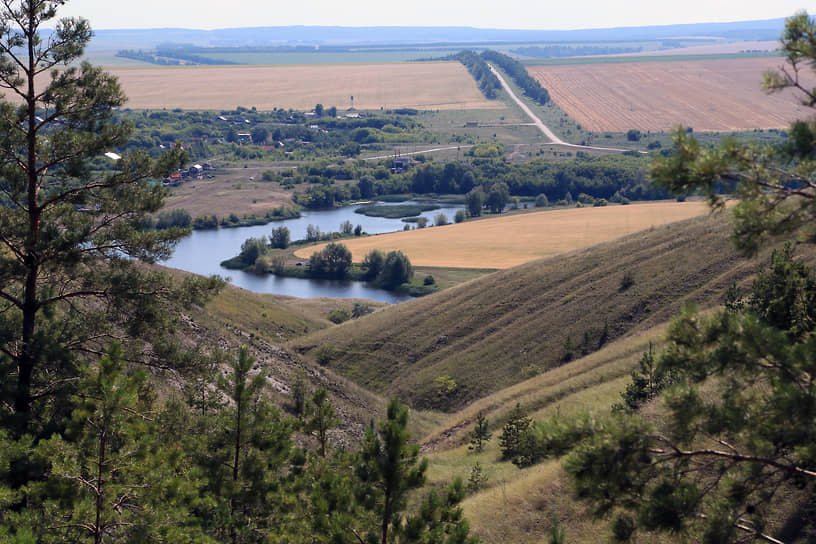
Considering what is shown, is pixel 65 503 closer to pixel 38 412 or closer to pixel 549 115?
pixel 38 412

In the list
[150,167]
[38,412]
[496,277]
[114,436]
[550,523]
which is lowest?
[496,277]

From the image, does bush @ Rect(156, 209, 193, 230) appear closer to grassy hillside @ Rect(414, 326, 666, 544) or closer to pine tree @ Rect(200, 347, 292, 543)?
grassy hillside @ Rect(414, 326, 666, 544)

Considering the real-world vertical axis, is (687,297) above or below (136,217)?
below

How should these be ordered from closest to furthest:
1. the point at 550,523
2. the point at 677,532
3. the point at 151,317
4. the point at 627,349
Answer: the point at 677,532
the point at 151,317
the point at 550,523
the point at 627,349

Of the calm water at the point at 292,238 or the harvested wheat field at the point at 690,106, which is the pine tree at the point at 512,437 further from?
the harvested wheat field at the point at 690,106

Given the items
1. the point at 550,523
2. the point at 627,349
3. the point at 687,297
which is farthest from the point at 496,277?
the point at 550,523

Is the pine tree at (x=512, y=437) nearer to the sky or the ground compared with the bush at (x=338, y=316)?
nearer to the sky

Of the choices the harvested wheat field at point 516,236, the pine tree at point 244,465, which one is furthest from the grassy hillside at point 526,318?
the harvested wheat field at point 516,236
